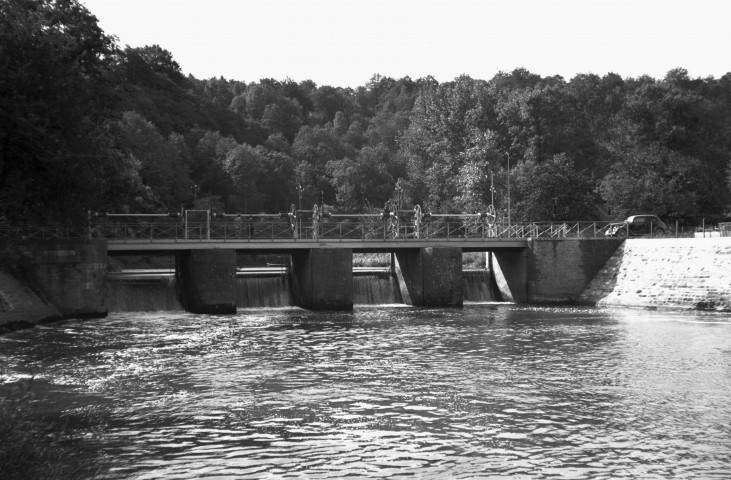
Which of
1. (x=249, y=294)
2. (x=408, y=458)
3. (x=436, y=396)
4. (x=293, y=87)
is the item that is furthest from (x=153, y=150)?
(x=293, y=87)

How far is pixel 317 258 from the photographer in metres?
49.9

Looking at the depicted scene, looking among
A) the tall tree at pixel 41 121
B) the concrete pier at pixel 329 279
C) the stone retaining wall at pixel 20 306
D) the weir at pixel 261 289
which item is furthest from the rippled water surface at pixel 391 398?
the weir at pixel 261 289

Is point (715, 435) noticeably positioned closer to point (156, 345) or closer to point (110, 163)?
point (156, 345)

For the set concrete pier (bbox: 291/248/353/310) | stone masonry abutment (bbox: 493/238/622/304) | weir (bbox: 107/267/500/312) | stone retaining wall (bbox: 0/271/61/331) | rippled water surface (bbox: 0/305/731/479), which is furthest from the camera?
stone masonry abutment (bbox: 493/238/622/304)

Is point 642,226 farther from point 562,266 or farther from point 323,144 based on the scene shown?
point 323,144

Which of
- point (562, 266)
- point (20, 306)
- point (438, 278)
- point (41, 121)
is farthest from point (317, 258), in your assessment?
point (41, 121)

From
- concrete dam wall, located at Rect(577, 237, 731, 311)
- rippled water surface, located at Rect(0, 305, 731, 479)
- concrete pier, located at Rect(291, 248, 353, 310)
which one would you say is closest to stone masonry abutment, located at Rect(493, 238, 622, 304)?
concrete dam wall, located at Rect(577, 237, 731, 311)

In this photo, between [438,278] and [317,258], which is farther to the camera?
[438,278]

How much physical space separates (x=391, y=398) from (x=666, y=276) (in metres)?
31.0

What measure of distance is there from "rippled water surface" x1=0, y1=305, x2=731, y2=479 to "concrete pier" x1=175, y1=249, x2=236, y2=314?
824 centimetres

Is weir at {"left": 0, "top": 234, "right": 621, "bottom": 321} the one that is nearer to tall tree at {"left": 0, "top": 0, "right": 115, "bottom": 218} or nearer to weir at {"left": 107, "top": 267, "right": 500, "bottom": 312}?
weir at {"left": 107, "top": 267, "right": 500, "bottom": 312}

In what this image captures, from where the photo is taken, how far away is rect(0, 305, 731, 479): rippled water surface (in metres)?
17.0

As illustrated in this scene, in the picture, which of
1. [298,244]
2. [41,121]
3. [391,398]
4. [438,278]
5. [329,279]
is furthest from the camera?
[438,278]

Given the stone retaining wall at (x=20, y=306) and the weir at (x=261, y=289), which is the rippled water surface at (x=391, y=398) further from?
the weir at (x=261, y=289)
